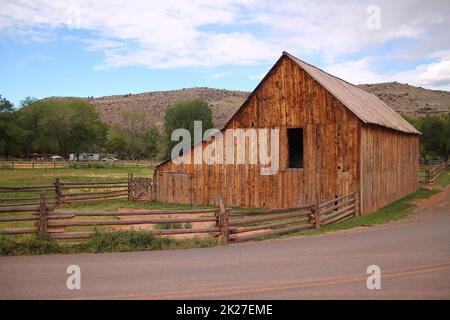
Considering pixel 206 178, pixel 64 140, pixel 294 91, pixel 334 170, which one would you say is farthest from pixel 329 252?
pixel 64 140

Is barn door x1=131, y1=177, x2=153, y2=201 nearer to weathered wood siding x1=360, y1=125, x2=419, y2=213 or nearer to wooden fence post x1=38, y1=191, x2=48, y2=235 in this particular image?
weathered wood siding x1=360, y1=125, x2=419, y2=213

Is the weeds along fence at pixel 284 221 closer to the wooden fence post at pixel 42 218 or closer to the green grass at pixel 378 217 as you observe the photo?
the green grass at pixel 378 217

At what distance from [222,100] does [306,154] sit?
289ft

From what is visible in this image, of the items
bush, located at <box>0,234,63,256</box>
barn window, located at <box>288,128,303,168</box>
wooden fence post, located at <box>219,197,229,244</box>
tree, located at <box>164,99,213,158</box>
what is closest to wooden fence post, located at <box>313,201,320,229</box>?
wooden fence post, located at <box>219,197,229,244</box>

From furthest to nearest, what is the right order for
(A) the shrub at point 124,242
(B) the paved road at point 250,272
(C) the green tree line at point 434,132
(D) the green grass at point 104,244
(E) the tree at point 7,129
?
(E) the tree at point 7,129, (C) the green tree line at point 434,132, (A) the shrub at point 124,242, (D) the green grass at point 104,244, (B) the paved road at point 250,272

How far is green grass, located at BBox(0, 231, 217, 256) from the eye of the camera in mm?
10477

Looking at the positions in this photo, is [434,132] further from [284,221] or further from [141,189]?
[284,221]

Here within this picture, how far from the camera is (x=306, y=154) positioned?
20328mm

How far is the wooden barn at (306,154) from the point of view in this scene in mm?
19328

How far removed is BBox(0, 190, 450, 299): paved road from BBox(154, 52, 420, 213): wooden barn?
741cm

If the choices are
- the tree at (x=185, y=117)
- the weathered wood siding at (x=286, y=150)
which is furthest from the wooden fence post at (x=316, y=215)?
the tree at (x=185, y=117)

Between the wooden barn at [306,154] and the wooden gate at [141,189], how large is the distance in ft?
10.1

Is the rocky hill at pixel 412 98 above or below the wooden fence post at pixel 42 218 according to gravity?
above

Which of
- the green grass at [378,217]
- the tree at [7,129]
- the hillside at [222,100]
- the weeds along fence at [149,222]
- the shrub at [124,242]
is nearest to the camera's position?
the shrub at [124,242]
